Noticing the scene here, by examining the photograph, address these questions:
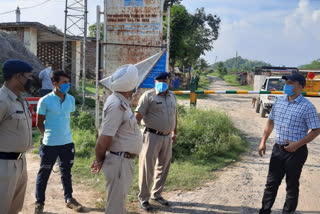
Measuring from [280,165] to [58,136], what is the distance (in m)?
2.84

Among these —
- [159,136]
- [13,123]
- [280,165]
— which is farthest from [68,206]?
[280,165]

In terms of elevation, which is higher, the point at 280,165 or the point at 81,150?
the point at 280,165

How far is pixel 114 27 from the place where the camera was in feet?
20.4

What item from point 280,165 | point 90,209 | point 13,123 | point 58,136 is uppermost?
point 13,123

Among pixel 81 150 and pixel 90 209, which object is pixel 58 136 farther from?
pixel 81 150

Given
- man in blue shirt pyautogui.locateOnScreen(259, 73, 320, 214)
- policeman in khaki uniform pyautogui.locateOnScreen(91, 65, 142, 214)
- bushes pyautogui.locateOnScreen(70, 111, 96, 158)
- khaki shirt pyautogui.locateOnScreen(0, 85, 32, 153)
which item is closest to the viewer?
khaki shirt pyautogui.locateOnScreen(0, 85, 32, 153)

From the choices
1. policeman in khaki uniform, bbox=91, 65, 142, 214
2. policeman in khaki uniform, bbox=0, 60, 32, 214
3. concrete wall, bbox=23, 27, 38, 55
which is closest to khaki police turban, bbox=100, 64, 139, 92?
policeman in khaki uniform, bbox=91, 65, 142, 214

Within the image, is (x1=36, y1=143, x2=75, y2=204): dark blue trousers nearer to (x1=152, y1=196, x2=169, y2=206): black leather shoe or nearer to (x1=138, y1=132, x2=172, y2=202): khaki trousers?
(x1=138, y1=132, x2=172, y2=202): khaki trousers

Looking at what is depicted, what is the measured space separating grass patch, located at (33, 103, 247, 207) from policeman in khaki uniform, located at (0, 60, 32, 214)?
195 cm

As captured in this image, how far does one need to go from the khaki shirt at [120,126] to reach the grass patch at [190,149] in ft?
6.00

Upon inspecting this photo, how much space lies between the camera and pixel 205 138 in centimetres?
671

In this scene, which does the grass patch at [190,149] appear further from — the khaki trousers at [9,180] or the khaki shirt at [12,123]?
the khaki shirt at [12,123]

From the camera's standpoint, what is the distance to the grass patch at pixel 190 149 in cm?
521

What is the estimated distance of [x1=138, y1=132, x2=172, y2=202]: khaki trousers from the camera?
4.25m
